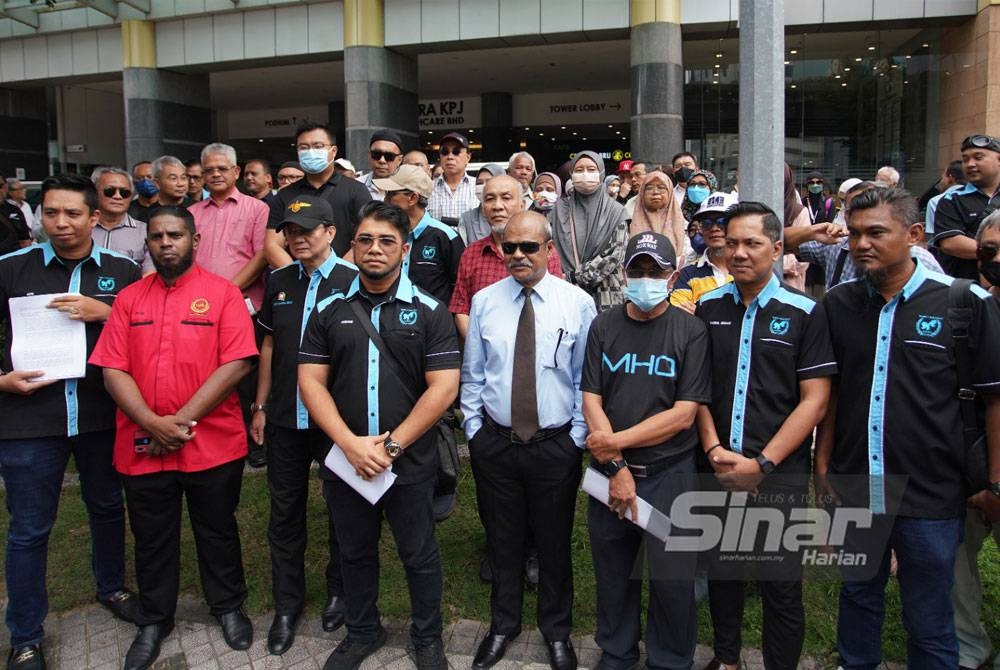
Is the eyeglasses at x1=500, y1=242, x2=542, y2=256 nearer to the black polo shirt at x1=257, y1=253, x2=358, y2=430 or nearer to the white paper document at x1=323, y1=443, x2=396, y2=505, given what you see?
the black polo shirt at x1=257, y1=253, x2=358, y2=430

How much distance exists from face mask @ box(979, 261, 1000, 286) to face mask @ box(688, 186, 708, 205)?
119 inches

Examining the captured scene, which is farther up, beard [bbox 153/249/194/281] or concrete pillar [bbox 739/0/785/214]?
concrete pillar [bbox 739/0/785/214]

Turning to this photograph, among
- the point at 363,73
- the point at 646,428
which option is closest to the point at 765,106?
the point at 646,428

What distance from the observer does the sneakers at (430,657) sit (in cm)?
370

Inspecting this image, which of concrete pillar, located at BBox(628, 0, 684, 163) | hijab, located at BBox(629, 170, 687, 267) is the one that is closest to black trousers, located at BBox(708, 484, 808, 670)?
hijab, located at BBox(629, 170, 687, 267)

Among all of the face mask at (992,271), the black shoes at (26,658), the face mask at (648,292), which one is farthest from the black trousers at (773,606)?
the black shoes at (26,658)

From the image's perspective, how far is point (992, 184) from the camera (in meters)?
5.32

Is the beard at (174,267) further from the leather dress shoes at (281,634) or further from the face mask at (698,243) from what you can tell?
the face mask at (698,243)

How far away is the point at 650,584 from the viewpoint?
3.48 metres

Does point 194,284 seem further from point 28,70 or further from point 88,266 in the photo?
point 28,70

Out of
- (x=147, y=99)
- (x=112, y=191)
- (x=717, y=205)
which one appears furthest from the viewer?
(x=147, y=99)

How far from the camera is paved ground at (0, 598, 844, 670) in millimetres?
3824

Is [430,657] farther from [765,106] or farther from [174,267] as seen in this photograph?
[765,106]

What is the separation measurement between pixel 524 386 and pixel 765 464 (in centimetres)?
113
